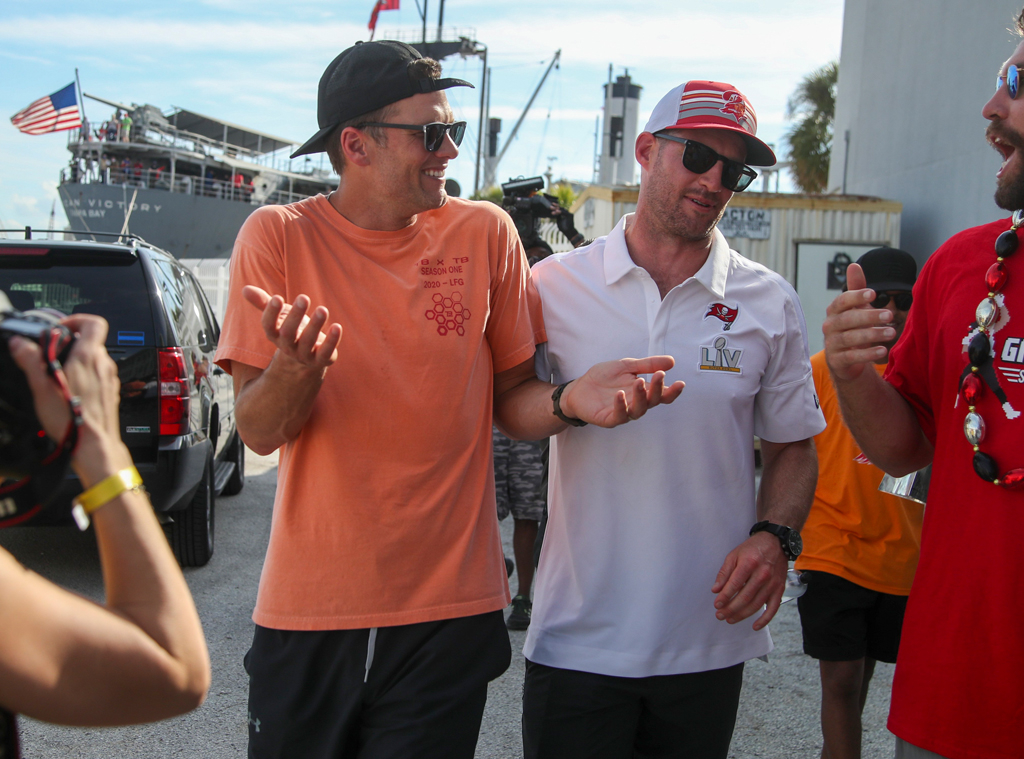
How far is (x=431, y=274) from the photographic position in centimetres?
231

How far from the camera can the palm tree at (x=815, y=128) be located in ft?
89.1

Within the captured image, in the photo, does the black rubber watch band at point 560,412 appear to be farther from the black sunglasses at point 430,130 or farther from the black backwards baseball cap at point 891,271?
the black backwards baseball cap at point 891,271

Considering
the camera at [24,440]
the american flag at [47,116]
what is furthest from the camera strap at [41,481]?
the american flag at [47,116]

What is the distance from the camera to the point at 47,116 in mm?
25531

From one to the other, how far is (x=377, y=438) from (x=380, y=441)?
0.01 metres

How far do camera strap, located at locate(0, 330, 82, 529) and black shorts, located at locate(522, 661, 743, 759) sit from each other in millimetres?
1647

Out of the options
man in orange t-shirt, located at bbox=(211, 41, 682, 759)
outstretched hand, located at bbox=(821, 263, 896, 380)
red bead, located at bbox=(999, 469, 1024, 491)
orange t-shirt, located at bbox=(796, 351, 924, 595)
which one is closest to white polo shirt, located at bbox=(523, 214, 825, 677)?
man in orange t-shirt, located at bbox=(211, 41, 682, 759)

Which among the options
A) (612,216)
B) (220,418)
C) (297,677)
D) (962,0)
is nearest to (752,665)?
(297,677)

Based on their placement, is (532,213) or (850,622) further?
(532,213)

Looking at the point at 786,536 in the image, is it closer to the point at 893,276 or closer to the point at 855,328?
the point at 855,328

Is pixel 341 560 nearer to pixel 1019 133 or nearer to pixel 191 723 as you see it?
pixel 1019 133

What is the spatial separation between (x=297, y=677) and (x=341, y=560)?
11.9 inches

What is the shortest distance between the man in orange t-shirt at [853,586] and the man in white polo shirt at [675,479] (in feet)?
3.06

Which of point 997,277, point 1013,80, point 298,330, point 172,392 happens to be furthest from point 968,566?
point 172,392
